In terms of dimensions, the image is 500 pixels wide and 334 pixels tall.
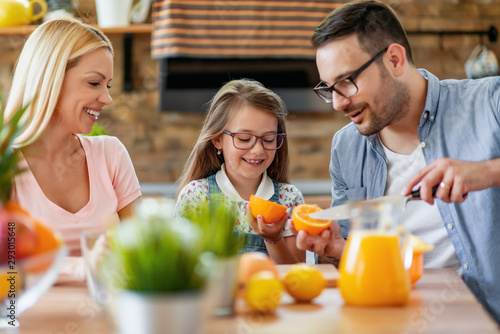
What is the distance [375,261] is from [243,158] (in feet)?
3.42

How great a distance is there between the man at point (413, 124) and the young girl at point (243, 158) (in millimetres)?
283

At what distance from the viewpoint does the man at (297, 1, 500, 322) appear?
1605 millimetres

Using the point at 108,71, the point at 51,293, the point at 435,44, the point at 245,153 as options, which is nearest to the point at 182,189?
the point at 245,153

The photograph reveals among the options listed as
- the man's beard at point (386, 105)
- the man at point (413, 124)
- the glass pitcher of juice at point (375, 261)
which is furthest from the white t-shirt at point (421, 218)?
the glass pitcher of juice at point (375, 261)

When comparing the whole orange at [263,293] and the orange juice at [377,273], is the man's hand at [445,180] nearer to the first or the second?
the orange juice at [377,273]

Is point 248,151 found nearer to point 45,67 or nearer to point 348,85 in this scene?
point 348,85

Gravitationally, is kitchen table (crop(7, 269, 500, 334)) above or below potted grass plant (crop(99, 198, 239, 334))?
below

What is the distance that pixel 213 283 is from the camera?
0.70 meters

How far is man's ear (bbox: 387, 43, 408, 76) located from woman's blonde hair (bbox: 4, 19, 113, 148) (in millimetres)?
864

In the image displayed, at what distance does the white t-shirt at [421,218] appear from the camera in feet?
5.50

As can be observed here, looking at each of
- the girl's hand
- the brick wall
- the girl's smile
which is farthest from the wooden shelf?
the girl's hand

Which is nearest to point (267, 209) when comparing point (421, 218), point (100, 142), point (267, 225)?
point (267, 225)

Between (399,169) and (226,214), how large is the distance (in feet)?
3.71

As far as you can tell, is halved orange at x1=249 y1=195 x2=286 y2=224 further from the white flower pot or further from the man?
the white flower pot
